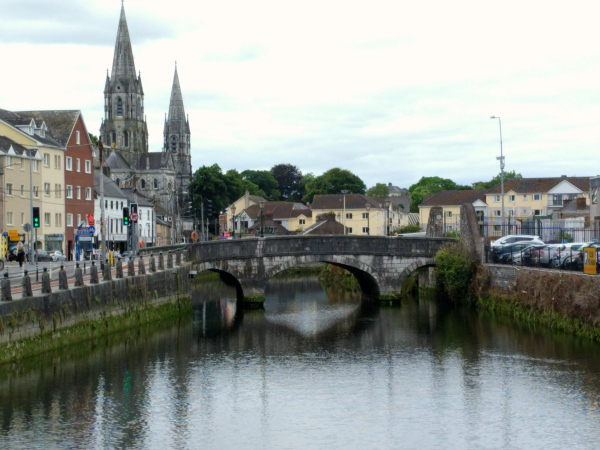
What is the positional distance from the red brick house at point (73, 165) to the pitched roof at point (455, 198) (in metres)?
53.0

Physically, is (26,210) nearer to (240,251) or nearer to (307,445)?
(240,251)

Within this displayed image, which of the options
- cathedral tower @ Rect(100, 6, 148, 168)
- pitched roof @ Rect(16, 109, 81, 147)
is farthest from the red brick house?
cathedral tower @ Rect(100, 6, 148, 168)

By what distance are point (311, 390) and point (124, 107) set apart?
6035 inches

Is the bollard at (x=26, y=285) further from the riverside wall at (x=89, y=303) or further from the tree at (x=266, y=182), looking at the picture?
the tree at (x=266, y=182)

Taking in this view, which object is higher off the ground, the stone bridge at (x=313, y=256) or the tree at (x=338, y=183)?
the tree at (x=338, y=183)

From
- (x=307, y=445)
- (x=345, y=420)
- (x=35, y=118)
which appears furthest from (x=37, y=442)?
(x=35, y=118)

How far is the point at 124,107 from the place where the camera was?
577ft

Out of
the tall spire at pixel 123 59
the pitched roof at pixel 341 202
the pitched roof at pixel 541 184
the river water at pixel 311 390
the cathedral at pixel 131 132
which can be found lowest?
the river water at pixel 311 390

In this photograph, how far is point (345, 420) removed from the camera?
25609 mm

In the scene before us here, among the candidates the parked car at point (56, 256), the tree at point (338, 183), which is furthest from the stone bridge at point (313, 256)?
the tree at point (338, 183)

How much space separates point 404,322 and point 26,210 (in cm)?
3513

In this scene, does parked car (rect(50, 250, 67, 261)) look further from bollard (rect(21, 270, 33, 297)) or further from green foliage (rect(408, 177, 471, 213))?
green foliage (rect(408, 177, 471, 213))

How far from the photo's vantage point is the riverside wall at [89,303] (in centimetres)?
2984

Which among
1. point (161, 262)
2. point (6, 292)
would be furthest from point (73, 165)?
point (6, 292)
